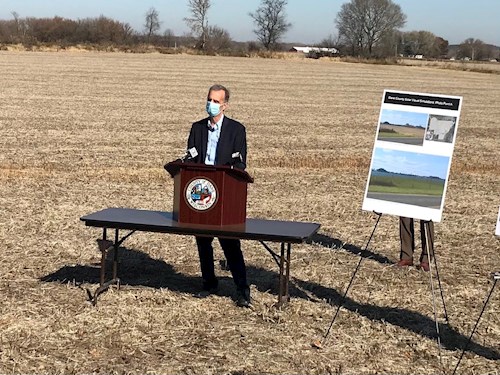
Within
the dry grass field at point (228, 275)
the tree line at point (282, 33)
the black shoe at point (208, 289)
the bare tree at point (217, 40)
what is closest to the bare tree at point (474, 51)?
the tree line at point (282, 33)

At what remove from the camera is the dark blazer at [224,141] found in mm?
6984

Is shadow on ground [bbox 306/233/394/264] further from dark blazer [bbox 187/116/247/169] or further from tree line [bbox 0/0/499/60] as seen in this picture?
tree line [bbox 0/0/499/60]

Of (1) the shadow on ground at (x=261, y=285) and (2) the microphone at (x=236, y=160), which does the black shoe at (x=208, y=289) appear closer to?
(1) the shadow on ground at (x=261, y=285)

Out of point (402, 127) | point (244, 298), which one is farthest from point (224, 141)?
point (402, 127)

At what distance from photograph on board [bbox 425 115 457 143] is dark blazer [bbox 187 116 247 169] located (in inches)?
64.6

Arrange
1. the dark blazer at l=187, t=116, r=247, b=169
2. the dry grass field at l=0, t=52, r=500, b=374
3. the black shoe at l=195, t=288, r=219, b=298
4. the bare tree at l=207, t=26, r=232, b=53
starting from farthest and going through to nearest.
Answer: the bare tree at l=207, t=26, r=232, b=53, the black shoe at l=195, t=288, r=219, b=298, the dark blazer at l=187, t=116, r=247, b=169, the dry grass field at l=0, t=52, r=500, b=374

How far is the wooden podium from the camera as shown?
6703 millimetres

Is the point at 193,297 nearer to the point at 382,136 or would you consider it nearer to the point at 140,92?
the point at 382,136

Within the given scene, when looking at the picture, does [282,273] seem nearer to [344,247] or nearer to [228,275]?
[228,275]

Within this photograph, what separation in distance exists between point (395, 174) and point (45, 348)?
3.21m

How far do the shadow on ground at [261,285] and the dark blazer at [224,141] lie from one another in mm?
1397

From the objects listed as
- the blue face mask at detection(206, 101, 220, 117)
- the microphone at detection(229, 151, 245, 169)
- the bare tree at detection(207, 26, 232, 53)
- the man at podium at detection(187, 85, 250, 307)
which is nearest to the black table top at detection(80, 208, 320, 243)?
the man at podium at detection(187, 85, 250, 307)

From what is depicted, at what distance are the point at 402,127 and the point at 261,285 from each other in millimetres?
2307

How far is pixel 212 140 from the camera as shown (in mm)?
7035
